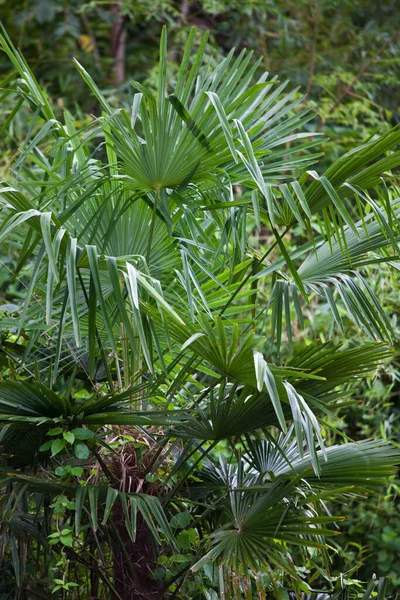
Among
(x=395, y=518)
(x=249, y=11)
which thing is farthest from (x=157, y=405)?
(x=249, y=11)

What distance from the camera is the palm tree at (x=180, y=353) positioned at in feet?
6.01

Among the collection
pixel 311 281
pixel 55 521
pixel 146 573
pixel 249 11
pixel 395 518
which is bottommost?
pixel 395 518

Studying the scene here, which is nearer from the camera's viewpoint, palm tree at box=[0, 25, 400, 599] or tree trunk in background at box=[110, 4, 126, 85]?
palm tree at box=[0, 25, 400, 599]

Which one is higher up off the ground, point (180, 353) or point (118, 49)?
point (118, 49)

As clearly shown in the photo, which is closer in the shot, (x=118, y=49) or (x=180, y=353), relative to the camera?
(x=180, y=353)

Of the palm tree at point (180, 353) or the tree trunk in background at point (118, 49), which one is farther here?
the tree trunk in background at point (118, 49)

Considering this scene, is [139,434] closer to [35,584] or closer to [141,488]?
[141,488]

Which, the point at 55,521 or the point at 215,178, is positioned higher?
the point at 215,178

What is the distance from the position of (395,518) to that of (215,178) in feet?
7.18

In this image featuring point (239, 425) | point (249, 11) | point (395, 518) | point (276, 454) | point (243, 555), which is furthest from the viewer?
point (249, 11)

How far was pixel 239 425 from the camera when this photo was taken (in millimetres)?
2014

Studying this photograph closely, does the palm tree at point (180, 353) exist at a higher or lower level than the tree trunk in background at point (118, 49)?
lower

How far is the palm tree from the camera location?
6.01 feet

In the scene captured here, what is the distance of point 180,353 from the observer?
6.36 feet
